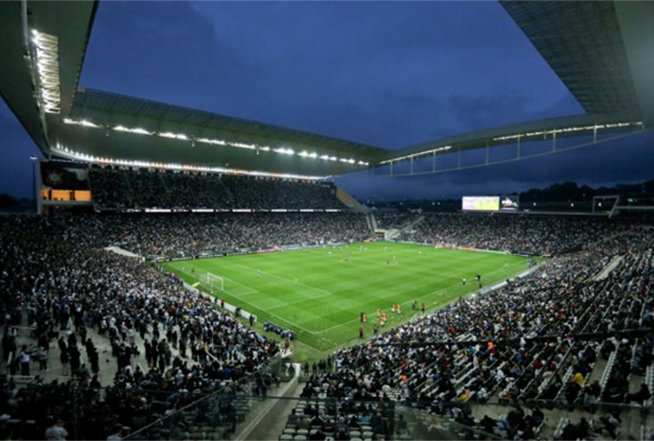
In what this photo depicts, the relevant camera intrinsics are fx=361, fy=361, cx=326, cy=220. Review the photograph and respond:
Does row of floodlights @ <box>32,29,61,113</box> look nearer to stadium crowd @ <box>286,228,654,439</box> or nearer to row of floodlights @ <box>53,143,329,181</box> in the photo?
stadium crowd @ <box>286,228,654,439</box>

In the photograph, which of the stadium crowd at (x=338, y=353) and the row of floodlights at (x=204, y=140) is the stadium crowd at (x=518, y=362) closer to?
the stadium crowd at (x=338, y=353)

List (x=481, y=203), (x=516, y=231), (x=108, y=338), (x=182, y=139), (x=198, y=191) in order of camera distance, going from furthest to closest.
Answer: (x=481, y=203)
(x=198, y=191)
(x=516, y=231)
(x=182, y=139)
(x=108, y=338)

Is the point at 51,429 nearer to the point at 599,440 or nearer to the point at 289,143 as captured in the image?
the point at 599,440

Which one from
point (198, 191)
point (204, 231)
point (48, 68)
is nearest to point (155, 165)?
point (198, 191)

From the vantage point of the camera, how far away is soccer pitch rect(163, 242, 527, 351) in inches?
986

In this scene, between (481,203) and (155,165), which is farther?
(481,203)

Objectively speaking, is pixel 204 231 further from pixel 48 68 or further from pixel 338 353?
pixel 338 353

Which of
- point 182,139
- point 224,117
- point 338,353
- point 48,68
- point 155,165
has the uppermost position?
point 224,117

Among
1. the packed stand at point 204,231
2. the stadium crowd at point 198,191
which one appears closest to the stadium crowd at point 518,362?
the packed stand at point 204,231

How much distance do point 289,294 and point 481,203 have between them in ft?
158

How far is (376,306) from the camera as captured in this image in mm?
28141

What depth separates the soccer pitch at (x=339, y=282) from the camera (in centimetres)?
2504

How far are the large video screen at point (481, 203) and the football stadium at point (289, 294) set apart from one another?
2.23 metres

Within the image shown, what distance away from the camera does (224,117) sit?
40.5 metres
